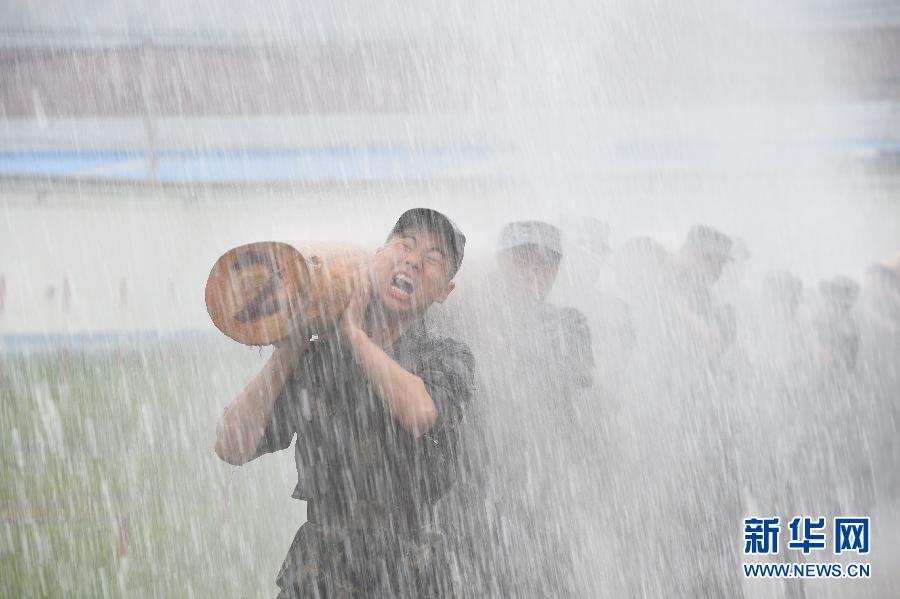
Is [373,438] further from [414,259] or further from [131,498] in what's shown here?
[131,498]

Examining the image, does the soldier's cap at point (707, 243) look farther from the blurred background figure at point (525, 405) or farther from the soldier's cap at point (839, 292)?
the blurred background figure at point (525, 405)

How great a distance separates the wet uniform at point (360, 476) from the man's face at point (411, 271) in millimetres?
167

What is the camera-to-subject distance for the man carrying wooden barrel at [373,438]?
1.90m

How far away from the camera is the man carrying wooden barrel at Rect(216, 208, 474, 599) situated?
190 cm

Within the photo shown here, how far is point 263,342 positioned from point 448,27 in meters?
7.36

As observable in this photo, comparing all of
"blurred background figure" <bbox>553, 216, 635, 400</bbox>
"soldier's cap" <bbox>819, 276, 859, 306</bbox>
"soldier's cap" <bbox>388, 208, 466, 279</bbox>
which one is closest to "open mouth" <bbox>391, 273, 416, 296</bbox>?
"soldier's cap" <bbox>388, 208, 466, 279</bbox>

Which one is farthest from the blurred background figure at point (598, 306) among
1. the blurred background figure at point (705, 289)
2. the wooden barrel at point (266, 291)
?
the wooden barrel at point (266, 291)

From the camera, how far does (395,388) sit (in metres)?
1.77

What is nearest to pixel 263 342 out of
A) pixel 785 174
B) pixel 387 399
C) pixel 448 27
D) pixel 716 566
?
pixel 387 399

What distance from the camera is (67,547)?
4488 millimetres

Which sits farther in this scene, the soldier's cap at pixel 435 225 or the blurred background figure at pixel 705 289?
the blurred background figure at pixel 705 289

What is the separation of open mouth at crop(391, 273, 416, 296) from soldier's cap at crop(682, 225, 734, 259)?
2.43 meters

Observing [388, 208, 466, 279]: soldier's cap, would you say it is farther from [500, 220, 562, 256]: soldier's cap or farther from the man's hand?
[500, 220, 562, 256]: soldier's cap

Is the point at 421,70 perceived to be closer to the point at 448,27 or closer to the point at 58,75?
the point at 448,27
